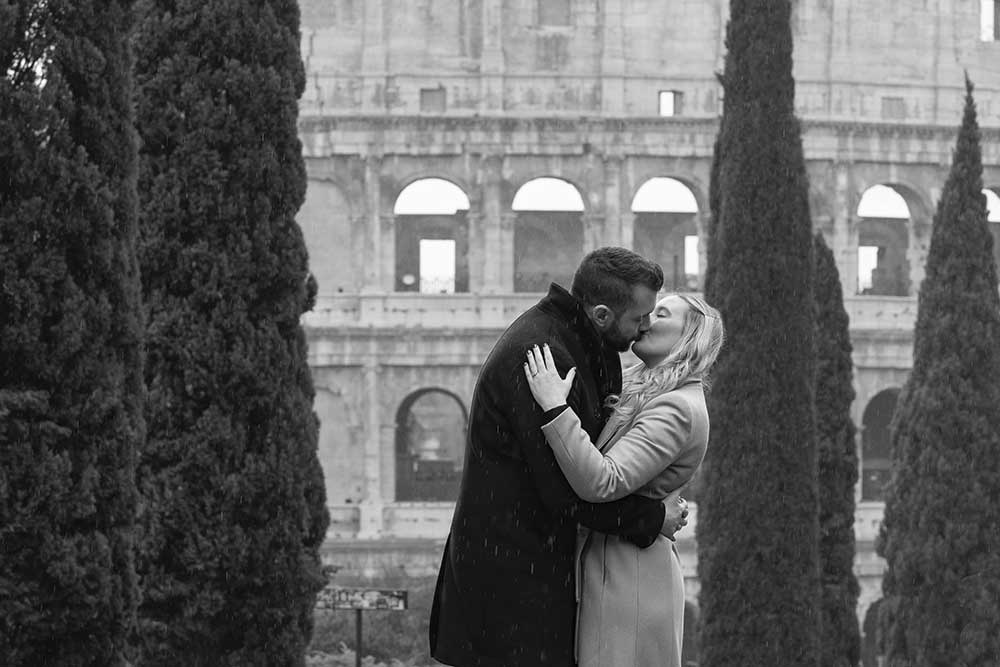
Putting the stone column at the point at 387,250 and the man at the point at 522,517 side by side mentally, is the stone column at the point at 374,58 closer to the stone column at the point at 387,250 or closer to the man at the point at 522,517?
the stone column at the point at 387,250

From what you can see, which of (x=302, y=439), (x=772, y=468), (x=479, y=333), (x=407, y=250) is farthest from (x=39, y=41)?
(x=407, y=250)

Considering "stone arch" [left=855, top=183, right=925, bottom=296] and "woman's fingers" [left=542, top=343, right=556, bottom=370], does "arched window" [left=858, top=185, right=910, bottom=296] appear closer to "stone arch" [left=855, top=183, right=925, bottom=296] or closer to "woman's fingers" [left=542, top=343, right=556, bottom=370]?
"stone arch" [left=855, top=183, right=925, bottom=296]

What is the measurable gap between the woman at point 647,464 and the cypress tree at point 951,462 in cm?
1373

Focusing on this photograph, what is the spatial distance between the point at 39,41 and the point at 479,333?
76.0ft

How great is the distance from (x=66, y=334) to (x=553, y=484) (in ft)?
9.72

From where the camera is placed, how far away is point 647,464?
17.4 feet

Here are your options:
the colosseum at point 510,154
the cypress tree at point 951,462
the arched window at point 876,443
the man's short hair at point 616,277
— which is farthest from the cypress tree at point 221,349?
the arched window at point 876,443

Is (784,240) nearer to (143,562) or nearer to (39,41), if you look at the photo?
(143,562)

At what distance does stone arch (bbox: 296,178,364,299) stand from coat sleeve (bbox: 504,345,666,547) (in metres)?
25.9

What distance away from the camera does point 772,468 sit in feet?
57.0

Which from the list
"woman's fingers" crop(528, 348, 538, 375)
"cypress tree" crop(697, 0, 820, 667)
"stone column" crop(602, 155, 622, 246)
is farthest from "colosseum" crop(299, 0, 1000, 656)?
"woman's fingers" crop(528, 348, 538, 375)

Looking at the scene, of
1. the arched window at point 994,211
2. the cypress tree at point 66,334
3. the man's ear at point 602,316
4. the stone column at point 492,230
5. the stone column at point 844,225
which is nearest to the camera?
the man's ear at point 602,316

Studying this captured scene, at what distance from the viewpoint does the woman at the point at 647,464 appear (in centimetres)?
530

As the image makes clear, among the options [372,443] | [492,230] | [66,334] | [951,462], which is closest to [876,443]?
[492,230]
